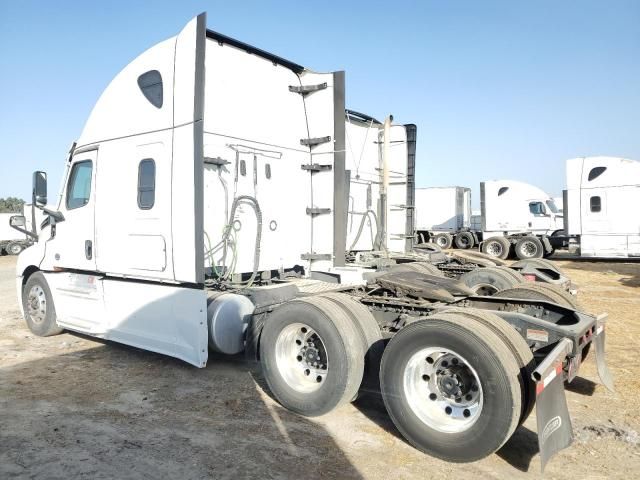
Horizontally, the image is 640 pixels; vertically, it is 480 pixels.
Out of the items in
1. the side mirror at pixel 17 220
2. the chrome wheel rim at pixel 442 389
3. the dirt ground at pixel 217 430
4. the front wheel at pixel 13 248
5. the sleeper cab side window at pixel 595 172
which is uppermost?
the sleeper cab side window at pixel 595 172

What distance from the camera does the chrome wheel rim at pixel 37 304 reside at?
7.08m

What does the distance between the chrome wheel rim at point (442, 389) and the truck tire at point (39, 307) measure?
552 centimetres

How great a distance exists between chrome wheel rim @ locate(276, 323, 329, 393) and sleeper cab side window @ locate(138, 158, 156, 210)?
84.7 inches

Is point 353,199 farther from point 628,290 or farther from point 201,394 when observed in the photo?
point 628,290

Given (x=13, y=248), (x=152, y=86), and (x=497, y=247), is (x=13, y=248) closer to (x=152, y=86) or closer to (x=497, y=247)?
(x=497, y=247)

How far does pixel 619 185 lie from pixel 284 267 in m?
16.5

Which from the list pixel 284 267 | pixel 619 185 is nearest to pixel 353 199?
pixel 284 267

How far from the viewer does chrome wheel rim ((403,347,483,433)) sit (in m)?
3.60

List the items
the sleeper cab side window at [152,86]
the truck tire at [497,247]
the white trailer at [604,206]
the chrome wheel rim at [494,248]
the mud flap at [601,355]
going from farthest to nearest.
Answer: the chrome wheel rim at [494,248]
the truck tire at [497,247]
the white trailer at [604,206]
the sleeper cab side window at [152,86]
the mud flap at [601,355]

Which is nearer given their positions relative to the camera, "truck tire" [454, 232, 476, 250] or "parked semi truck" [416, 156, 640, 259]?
"parked semi truck" [416, 156, 640, 259]

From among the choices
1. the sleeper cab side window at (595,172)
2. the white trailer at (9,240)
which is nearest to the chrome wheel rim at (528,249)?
the sleeper cab side window at (595,172)

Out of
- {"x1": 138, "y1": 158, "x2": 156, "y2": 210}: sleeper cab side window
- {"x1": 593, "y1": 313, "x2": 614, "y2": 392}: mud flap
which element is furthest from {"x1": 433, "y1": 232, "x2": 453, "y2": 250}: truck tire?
{"x1": 138, "y1": 158, "x2": 156, "y2": 210}: sleeper cab side window

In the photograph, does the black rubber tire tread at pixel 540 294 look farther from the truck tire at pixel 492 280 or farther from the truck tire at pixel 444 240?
the truck tire at pixel 444 240

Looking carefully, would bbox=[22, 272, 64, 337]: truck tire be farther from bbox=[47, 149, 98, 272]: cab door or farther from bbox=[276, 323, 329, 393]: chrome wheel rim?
bbox=[276, 323, 329, 393]: chrome wheel rim
